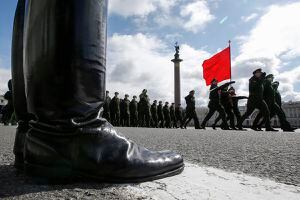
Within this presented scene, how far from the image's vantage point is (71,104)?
40.1 inches

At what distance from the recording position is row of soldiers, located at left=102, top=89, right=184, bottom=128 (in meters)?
18.0

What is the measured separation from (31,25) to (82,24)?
172 millimetres

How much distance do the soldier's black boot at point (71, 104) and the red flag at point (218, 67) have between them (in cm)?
1413

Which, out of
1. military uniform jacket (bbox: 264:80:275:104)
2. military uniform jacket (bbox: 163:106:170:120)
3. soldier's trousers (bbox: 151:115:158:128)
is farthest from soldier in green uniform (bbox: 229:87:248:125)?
military uniform jacket (bbox: 163:106:170:120)

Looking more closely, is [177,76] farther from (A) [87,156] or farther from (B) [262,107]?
(A) [87,156]

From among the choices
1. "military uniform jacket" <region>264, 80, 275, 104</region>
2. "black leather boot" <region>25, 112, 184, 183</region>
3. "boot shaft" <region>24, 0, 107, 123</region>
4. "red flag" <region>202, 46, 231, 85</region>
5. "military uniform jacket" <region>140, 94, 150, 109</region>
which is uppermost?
"red flag" <region>202, 46, 231, 85</region>

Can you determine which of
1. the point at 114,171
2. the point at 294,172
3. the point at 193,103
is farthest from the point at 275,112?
the point at 114,171

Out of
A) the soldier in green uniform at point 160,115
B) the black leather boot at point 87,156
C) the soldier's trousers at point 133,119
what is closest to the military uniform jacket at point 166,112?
the soldier in green uniform at point 160,115

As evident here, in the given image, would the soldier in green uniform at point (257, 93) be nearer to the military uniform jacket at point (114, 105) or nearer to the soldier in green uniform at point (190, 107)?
the soldier in green uniform at point (190, 107)

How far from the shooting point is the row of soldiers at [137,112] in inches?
709

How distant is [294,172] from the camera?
138 cm

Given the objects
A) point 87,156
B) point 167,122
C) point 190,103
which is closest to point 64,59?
point 87,156

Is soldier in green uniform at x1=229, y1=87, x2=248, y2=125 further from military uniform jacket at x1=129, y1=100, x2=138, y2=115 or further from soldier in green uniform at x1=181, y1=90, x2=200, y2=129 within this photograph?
military uniform jacket at x1=129, y1=100, x2=138, y2=115

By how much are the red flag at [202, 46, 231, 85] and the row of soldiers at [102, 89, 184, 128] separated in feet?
13.4
